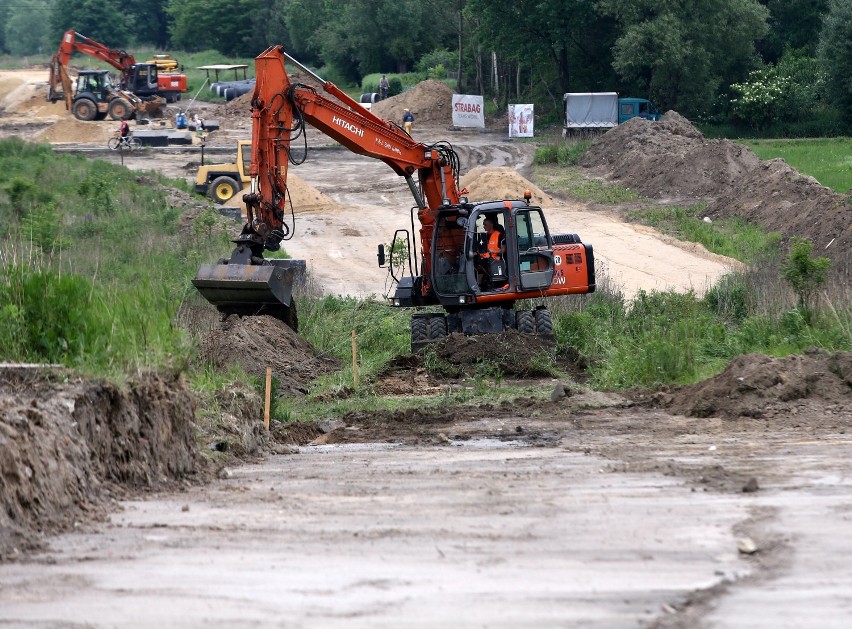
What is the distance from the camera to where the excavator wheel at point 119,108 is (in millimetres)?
63125

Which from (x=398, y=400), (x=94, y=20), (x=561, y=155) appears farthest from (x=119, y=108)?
(x=398, y=400)

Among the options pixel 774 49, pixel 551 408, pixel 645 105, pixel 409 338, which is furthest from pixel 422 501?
pixel 774 49

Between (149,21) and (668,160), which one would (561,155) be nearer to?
(668,160)

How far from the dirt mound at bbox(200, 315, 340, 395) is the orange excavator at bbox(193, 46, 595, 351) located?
0.48m

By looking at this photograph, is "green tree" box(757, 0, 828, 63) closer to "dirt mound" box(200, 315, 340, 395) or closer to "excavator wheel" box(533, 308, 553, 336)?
"excavator wheel" box(533, 308, 553, 336)

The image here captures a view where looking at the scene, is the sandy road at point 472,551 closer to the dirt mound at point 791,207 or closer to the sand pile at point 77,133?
the dirt mound at point 791,207

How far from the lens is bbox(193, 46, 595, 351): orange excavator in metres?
18.2

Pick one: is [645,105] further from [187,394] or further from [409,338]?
[187,394]

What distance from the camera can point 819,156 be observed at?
166 ft

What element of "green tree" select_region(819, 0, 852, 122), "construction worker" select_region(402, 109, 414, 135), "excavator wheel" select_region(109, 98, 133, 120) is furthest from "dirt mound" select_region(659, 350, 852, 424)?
"excavator wheel" select_region(109, 98, 133, 120)

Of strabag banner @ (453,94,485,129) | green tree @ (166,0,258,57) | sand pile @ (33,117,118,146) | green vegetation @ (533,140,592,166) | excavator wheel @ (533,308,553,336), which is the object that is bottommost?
excavator wheel @ (533,308,553,336)

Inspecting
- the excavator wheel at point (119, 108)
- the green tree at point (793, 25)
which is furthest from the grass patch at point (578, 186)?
the green tree at point (793, 25)

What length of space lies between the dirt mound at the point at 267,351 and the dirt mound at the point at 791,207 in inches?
491

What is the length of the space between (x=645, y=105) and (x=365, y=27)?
97.7ft
